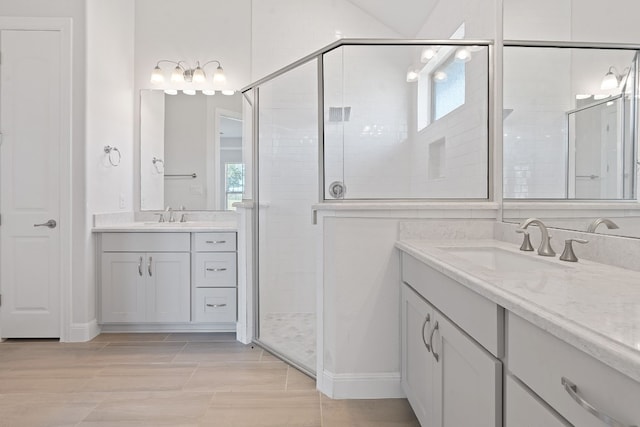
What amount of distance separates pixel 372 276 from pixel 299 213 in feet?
2.95

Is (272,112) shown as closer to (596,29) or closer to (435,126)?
(435,126)

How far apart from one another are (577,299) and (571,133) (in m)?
0.91

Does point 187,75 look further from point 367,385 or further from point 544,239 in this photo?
point 544,239

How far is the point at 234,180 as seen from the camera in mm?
4090

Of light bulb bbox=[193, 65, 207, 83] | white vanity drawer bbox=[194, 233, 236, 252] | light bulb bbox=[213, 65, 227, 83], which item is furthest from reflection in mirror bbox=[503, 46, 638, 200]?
light bulb bbox=[193, 65, 207, 83]

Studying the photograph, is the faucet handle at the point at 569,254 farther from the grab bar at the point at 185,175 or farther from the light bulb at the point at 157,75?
the light bulb at the point at 157,75

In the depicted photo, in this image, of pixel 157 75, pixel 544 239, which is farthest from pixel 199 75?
pixel 544 239

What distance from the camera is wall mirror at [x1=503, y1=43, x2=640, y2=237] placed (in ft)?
4.45

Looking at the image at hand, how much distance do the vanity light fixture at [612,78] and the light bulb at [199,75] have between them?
133 inches

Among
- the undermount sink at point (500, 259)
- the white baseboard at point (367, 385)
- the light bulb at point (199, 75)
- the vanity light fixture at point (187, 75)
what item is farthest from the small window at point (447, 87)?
the light bulb at point (199, 75)

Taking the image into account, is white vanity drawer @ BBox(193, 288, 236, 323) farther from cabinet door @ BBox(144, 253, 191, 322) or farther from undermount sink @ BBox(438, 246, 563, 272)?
undermount sink @ BBox(438, 246, 563, 272)

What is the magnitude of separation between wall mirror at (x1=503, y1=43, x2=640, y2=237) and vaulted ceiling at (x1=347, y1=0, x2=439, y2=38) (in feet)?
5.37

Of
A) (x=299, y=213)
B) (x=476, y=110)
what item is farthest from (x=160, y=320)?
(x=476, y=110)

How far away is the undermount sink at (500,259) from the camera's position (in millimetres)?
1510
